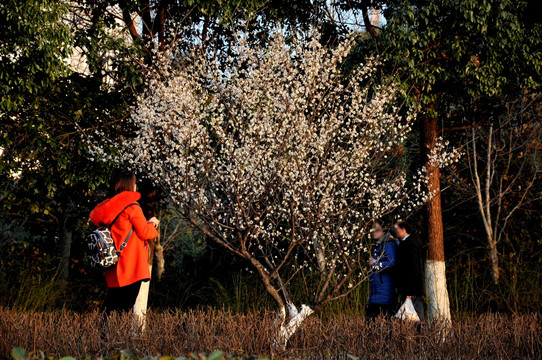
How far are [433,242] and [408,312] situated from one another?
9.75 ft

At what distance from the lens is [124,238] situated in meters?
5.47

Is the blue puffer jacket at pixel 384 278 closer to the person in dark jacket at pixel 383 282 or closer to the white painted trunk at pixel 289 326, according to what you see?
the person in dark jacket at pixel 383 282

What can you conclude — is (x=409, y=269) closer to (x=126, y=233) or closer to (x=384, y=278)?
(x=384, y=278)

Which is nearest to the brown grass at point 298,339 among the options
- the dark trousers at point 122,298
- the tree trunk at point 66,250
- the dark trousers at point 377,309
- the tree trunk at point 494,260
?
the dark trousers at point 122,298

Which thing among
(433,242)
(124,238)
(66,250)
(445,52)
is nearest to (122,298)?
(124,238)

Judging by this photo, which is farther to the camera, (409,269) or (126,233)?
(409,269)

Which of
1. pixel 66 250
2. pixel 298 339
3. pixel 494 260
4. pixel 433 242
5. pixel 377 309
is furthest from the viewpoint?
pixel 66 250

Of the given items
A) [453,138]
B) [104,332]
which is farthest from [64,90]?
[453,138]

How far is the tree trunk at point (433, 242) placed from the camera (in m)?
8.16

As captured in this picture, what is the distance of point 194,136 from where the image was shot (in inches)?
258

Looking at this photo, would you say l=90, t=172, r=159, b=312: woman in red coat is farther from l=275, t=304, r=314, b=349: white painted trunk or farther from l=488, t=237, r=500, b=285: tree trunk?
l=488, t=237, r=500, b=285: tree trunk

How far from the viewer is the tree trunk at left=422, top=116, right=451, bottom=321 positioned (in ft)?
26.8

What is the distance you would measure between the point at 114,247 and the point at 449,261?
683cm

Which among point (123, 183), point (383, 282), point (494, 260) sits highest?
point (123, 183)
